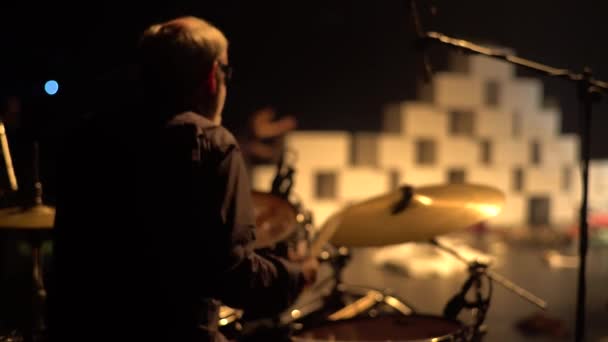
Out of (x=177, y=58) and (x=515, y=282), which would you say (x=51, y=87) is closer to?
(x=177, y=58)

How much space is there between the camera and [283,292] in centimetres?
133

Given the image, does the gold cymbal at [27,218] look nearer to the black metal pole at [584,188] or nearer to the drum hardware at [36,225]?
the drum hardware at [36,225]

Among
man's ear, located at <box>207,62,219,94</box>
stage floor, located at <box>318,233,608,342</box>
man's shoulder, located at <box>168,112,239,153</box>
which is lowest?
stage floor, located at <box>318,233,608,342</box>

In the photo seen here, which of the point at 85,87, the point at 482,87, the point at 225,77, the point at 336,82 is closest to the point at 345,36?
the point at 336,82

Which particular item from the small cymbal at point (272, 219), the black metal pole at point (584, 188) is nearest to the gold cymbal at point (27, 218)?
the small cymbal at point (272, 219)

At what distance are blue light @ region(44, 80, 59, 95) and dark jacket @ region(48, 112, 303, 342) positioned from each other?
1872mm

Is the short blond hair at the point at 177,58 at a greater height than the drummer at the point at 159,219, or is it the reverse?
the short blond hair at the point at 177,58

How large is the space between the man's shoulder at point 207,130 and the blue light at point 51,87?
1985 millimetres

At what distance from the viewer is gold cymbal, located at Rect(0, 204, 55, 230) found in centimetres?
182

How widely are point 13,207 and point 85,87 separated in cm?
126

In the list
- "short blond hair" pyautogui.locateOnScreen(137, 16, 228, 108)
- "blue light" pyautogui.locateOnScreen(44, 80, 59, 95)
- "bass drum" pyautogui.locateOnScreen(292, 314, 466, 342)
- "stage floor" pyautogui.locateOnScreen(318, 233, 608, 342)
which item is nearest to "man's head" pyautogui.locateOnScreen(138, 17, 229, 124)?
"short blond hair" pyautogui.locateOnScreen(137, 16, 228, 108)

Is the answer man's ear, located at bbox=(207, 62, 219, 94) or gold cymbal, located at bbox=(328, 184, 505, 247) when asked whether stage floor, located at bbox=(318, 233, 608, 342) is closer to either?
gold cymbal, located at bbox=(328, 184, 505, 247)

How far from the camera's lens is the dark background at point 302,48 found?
121 inches

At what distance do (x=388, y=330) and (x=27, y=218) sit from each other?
1000mm
